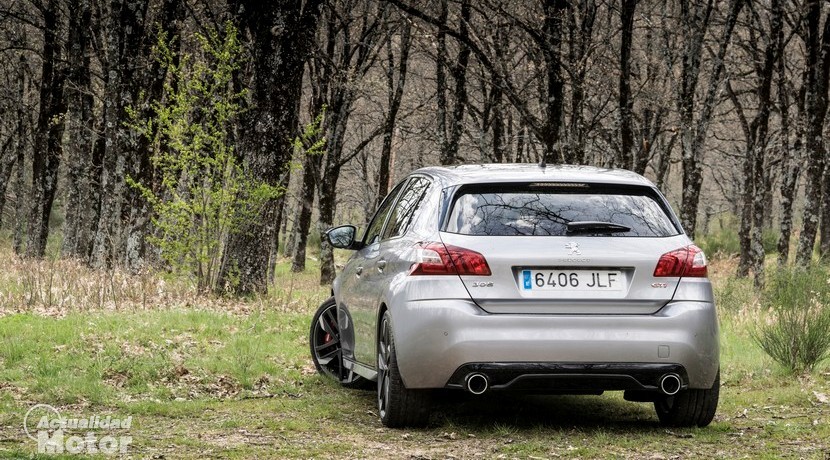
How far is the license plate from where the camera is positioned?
19.8ft

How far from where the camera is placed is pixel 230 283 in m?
14.2

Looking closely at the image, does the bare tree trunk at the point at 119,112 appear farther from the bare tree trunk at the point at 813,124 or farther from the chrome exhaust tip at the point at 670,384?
the chrome exhaust tip at the point at 670,384

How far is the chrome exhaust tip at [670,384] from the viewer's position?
610cm

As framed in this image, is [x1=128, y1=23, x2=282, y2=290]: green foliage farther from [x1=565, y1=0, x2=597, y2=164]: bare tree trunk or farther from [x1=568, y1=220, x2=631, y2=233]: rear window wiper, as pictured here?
[x1=568, y1=220, x2=631, y2=233]: rear window wiper

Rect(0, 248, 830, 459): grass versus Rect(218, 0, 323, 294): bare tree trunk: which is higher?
Rect(218, 0, 323, 294): bare tree trunk

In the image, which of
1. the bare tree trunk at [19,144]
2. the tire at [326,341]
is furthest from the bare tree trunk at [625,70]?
the bare tree trunk at [19,144]

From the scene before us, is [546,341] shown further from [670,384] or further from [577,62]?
[577,62]

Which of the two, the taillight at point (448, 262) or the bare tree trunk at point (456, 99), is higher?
the bare tree trunk at point (456, 99)

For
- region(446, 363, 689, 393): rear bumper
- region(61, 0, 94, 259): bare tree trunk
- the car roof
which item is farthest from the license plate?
region(61, 0, 94, 259): bare tree trunk

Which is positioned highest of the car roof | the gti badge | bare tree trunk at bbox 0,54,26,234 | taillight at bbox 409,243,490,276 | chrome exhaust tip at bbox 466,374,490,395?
bare tree trunk at bbox 0,54,26,234

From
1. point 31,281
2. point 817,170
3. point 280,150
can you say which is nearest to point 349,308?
point 31,281

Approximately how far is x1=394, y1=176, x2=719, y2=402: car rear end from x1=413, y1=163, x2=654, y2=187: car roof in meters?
0.25

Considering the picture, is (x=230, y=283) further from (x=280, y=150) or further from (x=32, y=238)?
(x=32, y=238)
